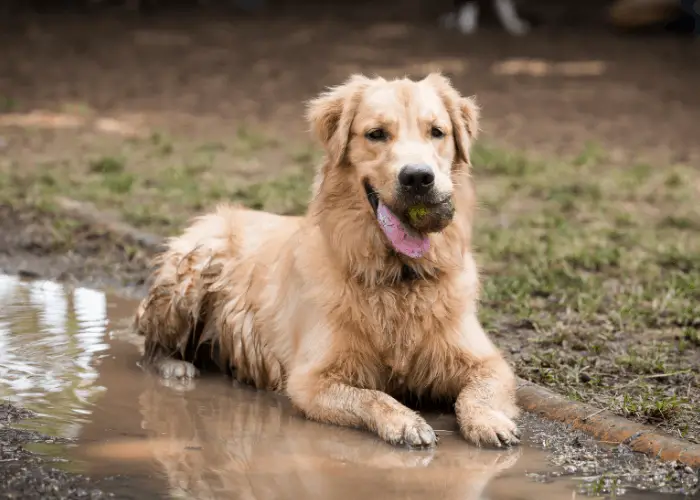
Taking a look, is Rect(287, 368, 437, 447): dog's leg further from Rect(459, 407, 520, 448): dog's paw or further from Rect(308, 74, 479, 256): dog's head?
Rect(308, 74, 479, 256): dog's head

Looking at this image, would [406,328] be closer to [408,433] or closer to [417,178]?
[408,433]

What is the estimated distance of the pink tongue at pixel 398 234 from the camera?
5.46 meters

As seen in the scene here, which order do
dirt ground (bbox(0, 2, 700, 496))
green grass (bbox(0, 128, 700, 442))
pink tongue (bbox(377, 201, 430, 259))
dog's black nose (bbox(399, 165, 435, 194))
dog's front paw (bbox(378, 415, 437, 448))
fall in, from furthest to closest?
dirt ground (bbox(0, 2, 700, 496)) < green grass (bbox(0, 128, 700, 442)) < pink tongue (bbox(377, 201, 430, 259)) < dog's black nose (bbox(399, 165, 435, 194)) < dog's front paw (bbox(378, 415, 437, 448))

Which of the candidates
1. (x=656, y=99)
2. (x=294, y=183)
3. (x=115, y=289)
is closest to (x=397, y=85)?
(x=115, y=289)

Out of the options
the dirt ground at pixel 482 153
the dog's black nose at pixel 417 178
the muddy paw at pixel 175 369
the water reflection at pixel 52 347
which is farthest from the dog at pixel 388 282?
the water reflection at pixel 52 347

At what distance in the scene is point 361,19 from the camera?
2305 centimetres

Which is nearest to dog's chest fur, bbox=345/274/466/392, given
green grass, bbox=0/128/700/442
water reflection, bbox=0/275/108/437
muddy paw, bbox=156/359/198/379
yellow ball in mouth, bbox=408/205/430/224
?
yellow ball in mouth, bbox=408/205/430/224

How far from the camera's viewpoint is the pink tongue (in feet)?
17.9

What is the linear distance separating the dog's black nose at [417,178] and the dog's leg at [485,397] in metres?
0.79

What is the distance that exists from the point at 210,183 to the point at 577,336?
525 centimetres

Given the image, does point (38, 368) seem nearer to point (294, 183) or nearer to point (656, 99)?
point (294, 183)

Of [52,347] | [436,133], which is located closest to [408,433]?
[436,133]

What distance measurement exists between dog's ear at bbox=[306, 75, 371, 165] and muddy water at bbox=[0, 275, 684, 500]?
1342 millimetres

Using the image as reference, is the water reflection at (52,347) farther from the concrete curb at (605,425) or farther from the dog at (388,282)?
the concrete curb at (605,425)
